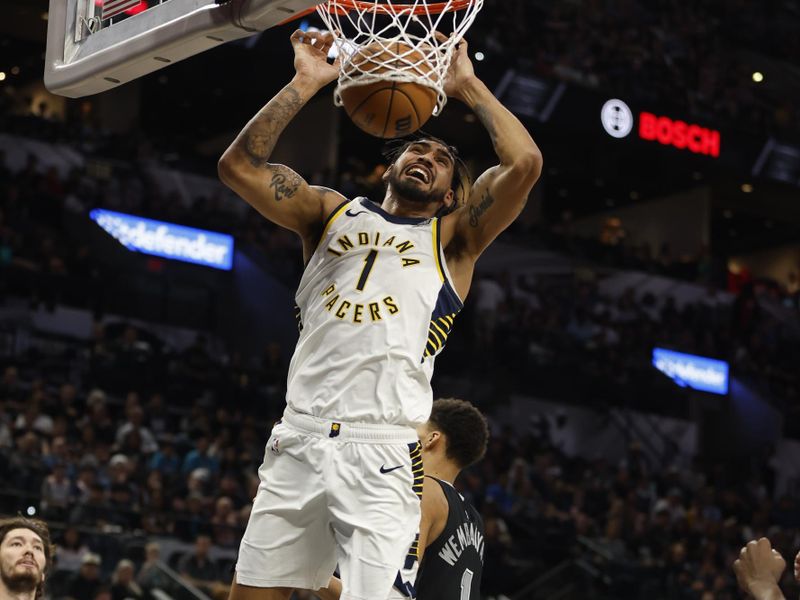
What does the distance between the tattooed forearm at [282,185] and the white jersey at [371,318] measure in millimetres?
150

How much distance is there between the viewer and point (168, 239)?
1828cm

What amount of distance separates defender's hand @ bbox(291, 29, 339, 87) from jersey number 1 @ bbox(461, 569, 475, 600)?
6.04 ft

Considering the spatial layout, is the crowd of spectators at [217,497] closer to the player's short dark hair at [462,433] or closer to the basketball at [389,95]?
the player's short dark hair at [462,433]

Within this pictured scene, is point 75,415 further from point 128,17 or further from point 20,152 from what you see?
point 128,17

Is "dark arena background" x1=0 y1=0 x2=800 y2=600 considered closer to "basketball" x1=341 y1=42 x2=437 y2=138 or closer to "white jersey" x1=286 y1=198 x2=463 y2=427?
"white jersey" x1=286 y1=198 x2=463 y2=427

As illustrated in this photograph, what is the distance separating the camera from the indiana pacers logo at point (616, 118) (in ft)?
76.1

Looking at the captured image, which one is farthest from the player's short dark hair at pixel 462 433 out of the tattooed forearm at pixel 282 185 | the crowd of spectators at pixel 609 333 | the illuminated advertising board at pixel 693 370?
the illuminated advertising board at pixel 693 370

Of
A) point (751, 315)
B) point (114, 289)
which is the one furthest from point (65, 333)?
point (751, 315)

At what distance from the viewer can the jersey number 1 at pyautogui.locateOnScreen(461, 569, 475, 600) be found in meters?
4.75

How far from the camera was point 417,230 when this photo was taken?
414cm

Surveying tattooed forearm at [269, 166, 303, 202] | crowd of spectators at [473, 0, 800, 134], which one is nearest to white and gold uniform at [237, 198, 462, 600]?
tattooed forearm at [269, 166, 303, 202]

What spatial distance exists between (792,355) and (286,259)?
10.3 metres

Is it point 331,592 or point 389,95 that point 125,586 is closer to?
point 331,592

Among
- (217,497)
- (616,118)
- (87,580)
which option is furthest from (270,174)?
(616,118)
